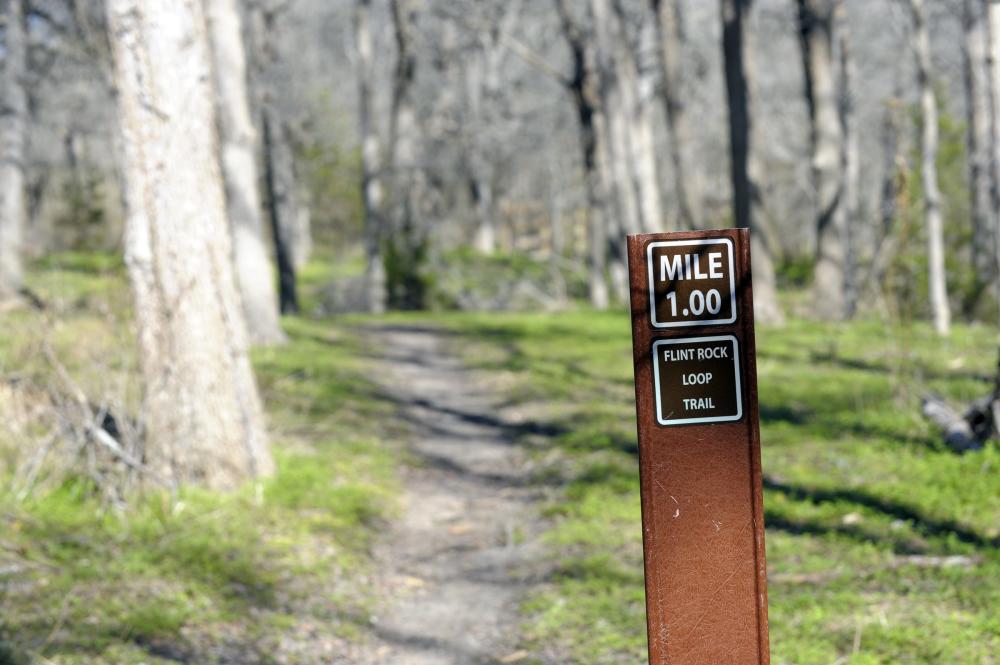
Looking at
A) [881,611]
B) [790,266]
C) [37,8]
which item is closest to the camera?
[881,611]

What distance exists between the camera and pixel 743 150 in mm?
16000

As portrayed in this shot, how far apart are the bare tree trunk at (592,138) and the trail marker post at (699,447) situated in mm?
18973

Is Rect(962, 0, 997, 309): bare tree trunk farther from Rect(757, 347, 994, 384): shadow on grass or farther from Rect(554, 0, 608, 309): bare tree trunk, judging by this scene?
Rect(757, 347, 994, 384): shadow on grass

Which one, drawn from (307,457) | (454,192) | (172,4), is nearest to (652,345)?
(172,4)

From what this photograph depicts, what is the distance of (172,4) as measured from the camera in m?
7.02

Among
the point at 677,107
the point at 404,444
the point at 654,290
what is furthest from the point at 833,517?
the point at 677,107

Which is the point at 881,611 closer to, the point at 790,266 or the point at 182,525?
the point at 182,525

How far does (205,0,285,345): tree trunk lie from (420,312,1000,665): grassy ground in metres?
4.52

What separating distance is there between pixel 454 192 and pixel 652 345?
166 feet

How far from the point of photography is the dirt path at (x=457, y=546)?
5.38 meters

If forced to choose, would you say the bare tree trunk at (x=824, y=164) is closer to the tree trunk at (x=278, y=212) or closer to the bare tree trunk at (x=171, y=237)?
the tree trunk at (x=278, y=212)

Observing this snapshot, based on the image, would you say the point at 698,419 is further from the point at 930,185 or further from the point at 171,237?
the point at 930,185

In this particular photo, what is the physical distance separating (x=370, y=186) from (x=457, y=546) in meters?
20.2

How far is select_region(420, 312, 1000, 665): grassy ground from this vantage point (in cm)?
474
